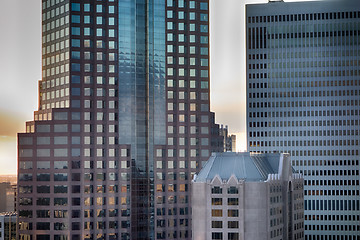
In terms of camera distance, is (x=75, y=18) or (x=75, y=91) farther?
(x=75, y=18)

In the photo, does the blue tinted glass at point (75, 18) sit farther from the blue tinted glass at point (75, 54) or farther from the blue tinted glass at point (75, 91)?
the blue tinted glass at point (75, 91)

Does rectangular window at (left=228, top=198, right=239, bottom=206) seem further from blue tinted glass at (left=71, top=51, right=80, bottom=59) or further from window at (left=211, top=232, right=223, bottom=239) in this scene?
blue tinted glass at (left=71, top=51, right=80, bottom=59)

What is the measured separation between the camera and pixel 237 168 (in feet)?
566

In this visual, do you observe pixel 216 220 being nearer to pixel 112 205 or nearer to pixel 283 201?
pixel 283 201

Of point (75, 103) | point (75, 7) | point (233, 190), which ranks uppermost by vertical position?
point (75, 7)

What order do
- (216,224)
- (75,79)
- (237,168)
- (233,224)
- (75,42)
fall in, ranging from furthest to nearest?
(75,42)
(75,79)
(237,168)
(216,224)
(233,224)

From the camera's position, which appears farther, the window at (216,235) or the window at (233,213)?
the window at (216,235)

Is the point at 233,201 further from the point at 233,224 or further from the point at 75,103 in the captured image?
the point at 75,103

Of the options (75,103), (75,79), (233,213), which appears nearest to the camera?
(233,213)

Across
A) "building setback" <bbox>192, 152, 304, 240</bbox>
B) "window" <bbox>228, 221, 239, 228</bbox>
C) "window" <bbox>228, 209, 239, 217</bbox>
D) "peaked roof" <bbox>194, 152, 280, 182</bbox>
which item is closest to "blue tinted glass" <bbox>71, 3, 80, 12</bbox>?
"peaked roof" <bbox>194, 152, 280, 182</bbox>

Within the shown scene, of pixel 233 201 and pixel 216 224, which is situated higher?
pixel 233 201

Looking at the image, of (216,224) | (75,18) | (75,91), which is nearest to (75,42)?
(75,18)

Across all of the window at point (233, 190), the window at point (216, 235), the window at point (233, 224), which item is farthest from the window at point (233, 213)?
the window at point (216, 235)

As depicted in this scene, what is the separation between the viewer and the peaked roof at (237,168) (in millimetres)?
169500
